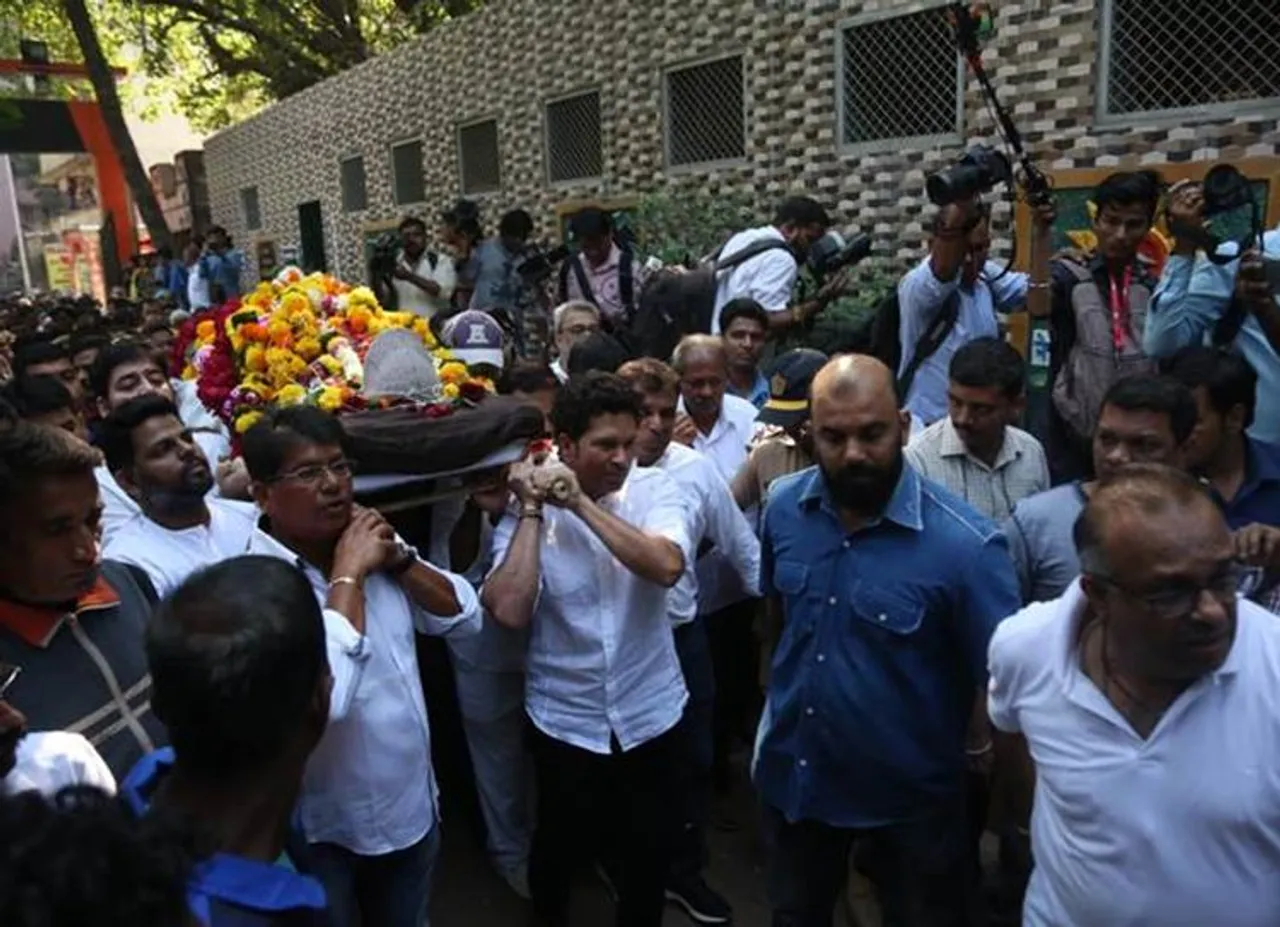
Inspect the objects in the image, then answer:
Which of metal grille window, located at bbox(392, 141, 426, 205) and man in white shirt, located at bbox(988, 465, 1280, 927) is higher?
metal grille window, located at bbox(392, 141, 426, 205)

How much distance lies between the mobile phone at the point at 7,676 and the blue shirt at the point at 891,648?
1530mm

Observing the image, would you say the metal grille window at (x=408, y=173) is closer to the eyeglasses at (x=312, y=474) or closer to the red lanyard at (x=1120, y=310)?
the red lanyard at (x=1120, y=310)

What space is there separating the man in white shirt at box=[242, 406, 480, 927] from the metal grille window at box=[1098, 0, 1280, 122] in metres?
4.48

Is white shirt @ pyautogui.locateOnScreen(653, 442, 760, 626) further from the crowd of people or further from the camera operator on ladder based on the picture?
the camera operator on ladder

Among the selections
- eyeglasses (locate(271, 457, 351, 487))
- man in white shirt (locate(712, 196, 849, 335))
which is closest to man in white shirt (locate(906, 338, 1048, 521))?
eyeglasses (locate(271, 457, 351, 487))

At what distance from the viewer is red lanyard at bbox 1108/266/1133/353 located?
11.7 feet

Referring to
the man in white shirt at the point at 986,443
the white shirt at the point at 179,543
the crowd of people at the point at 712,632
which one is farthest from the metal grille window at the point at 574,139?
the white shirt at the point at 179,543

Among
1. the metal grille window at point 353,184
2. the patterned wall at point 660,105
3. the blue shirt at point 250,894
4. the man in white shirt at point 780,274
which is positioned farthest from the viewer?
the metal grille window at point 353,184

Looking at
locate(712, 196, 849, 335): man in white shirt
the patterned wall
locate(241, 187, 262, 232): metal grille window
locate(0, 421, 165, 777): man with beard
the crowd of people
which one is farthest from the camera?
locate(241, 187, 262, 232): metal grille window

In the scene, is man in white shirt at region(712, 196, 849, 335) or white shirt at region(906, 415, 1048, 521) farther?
man in white shirt at region(712, 196, 849, 335)

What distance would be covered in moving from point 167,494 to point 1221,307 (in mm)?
3095

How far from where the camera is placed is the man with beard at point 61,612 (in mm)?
1784

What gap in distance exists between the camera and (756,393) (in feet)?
14.4

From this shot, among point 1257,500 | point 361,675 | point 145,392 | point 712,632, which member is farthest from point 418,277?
point 1257,500
